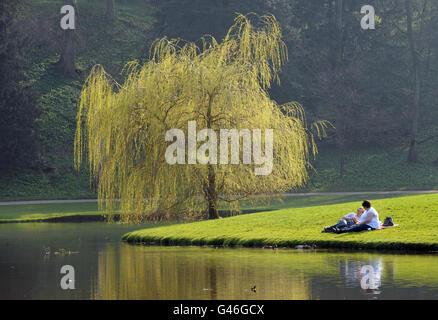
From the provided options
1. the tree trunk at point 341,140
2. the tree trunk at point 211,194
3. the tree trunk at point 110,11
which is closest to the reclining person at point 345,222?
the tree trunk at point 211,194

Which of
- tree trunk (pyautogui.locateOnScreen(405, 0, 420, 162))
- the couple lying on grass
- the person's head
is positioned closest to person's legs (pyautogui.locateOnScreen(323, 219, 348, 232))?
the couple lying on grass

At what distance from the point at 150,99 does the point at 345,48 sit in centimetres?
4367

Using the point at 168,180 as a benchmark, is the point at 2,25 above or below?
above

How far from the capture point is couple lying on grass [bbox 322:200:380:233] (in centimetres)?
2339

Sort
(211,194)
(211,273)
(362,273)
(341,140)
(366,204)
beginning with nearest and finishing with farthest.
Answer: (362,273) → (211,273) → (366,204) → (211,194) → (341,140)

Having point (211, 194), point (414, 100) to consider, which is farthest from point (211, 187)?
point (414, 100)

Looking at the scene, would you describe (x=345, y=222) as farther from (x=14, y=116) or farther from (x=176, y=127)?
(x=14, y=116)

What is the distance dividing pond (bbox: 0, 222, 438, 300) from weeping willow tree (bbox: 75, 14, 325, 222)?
3.53 metres

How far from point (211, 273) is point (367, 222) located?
8103 millimetres

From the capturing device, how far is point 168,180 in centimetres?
2789

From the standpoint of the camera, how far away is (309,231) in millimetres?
24609
